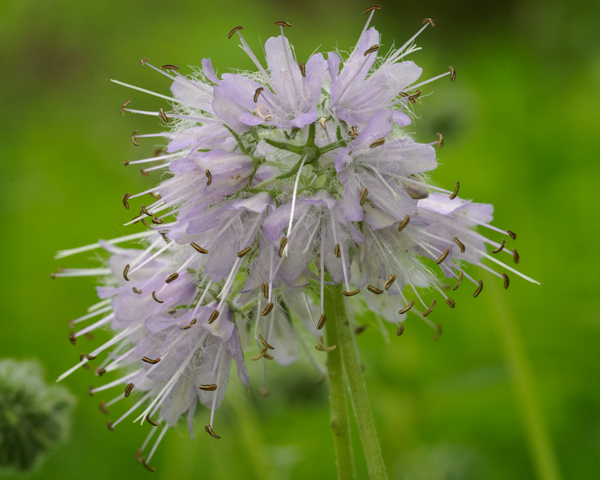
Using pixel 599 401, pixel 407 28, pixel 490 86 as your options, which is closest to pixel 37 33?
pixel 407 28

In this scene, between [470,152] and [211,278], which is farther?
[470,152]

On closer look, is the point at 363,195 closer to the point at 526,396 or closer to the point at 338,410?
the point at 338,410

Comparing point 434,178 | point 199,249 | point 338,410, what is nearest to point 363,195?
point 199,249

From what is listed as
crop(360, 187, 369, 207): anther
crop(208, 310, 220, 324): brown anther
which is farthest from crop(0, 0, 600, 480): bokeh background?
crop(360, 187, 369, 207): anther

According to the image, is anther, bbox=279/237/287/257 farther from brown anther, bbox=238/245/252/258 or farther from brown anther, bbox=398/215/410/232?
brown anther, bbox=398/215/410/232

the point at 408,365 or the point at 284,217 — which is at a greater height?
the point at 284,217

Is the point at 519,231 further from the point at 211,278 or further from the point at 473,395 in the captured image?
the point at 211,278

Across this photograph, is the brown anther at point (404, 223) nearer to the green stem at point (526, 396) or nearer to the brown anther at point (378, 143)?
the brown anther at point (378, 143)
